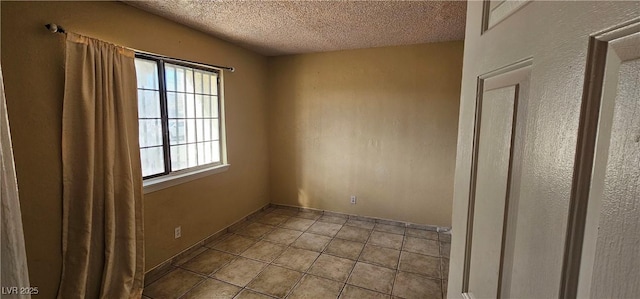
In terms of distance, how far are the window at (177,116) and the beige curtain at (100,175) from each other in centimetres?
24

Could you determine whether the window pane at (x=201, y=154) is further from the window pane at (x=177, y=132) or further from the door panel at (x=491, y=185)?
the door panel at (x=491, y=185)

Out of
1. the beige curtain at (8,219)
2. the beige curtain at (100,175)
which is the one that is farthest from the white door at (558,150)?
the beige curtain at (100,175)

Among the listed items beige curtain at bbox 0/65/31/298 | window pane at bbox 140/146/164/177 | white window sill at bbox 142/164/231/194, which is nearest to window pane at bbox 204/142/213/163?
white window sill at bbox 142/164/231/194

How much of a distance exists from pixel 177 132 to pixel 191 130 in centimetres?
19

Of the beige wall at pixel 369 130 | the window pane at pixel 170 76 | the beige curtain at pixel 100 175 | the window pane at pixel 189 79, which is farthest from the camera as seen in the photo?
the beige wall at pixel 369 130

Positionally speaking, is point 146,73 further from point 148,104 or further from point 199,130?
point 199,130

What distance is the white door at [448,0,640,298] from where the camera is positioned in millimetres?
285

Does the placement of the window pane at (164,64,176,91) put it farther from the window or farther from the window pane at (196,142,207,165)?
the window pane at (196,142,207,165)

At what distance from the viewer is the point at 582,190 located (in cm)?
34

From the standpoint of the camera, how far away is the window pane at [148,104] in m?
2.19

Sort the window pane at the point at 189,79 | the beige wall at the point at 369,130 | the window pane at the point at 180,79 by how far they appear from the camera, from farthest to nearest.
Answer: the beige wall at the point at 369,130
the window pane at the point at 189,79
the window pane at the point at 180,79

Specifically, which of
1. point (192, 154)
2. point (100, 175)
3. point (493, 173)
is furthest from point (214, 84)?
point (493, 173)

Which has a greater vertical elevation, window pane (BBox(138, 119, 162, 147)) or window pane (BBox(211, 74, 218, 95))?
window pane (BBox(211, 74, 218, 95))

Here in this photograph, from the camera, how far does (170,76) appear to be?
245 cm
